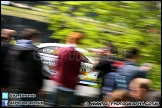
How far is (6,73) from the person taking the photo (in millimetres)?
3908

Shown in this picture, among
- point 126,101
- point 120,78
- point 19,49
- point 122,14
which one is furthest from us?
point 122,14

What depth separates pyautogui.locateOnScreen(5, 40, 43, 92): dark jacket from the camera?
372 cm

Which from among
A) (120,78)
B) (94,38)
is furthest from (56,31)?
(120,78)

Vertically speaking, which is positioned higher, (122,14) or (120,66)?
(122,14)

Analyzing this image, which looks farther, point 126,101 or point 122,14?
point 122,14

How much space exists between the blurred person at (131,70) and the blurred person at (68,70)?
0.60 meters

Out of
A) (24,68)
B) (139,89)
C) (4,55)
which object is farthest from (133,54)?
(4,55)

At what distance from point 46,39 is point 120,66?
1.15m

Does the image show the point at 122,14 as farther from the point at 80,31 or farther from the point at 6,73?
the point at 6,73

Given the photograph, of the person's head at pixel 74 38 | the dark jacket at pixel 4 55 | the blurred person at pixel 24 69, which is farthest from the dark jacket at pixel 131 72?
the dark jacket at pixel 4 55

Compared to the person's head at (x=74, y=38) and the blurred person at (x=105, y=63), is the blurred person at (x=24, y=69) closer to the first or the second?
the person's head at (x=74, y=38)

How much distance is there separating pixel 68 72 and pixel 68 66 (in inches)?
3.4

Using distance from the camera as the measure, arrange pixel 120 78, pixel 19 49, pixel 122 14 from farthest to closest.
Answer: pixel 122 14 → pixel 120 78 → pixel 19 49

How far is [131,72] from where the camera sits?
412 cm
